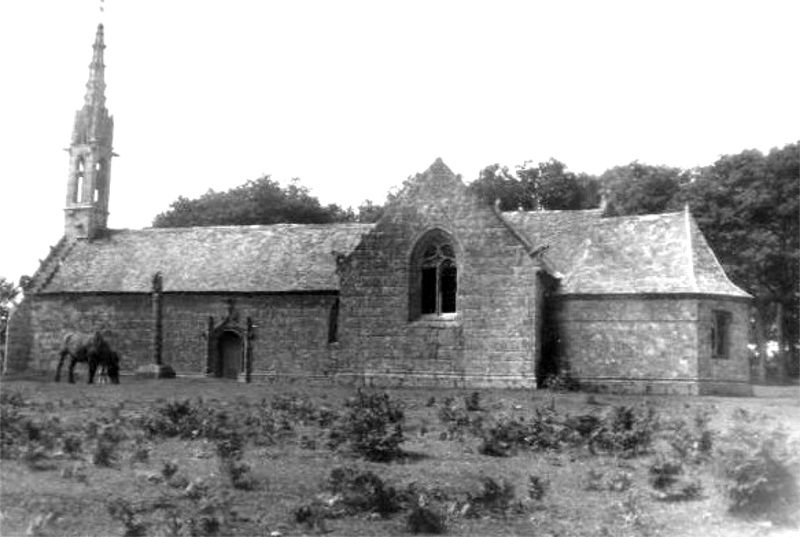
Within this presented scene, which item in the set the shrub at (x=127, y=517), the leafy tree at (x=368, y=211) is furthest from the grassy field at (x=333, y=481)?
the leafy tree at (x=368, y=211)

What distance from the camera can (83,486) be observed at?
1266 cm

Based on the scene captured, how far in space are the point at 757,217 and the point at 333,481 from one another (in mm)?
47549

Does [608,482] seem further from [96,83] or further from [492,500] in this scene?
[96,83]

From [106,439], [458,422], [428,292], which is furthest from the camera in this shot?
[428,292]

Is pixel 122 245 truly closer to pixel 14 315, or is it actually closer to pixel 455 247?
pixel 14 315

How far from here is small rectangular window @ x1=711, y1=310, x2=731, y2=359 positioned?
34500mm

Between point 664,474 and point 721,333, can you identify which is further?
point 721,333

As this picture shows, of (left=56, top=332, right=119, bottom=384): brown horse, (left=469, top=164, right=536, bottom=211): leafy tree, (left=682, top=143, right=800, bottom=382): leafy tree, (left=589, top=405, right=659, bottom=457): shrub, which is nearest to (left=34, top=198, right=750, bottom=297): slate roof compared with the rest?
(left=56, top=332, right=119, bottom=384): brown horse

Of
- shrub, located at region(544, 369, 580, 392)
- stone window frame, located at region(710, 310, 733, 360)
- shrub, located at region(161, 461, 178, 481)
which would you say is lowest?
shrub, located at region(161, 461, 178, 481)

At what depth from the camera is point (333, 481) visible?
1277 centimetres

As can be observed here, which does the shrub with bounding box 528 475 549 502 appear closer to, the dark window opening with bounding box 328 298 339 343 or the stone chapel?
the stone chapel

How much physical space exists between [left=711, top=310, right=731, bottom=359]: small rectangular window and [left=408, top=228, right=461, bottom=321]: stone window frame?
936 centimetres

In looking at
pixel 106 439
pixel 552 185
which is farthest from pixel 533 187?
pixel 106 439

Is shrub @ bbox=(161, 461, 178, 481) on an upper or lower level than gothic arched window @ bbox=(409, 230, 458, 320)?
lower
